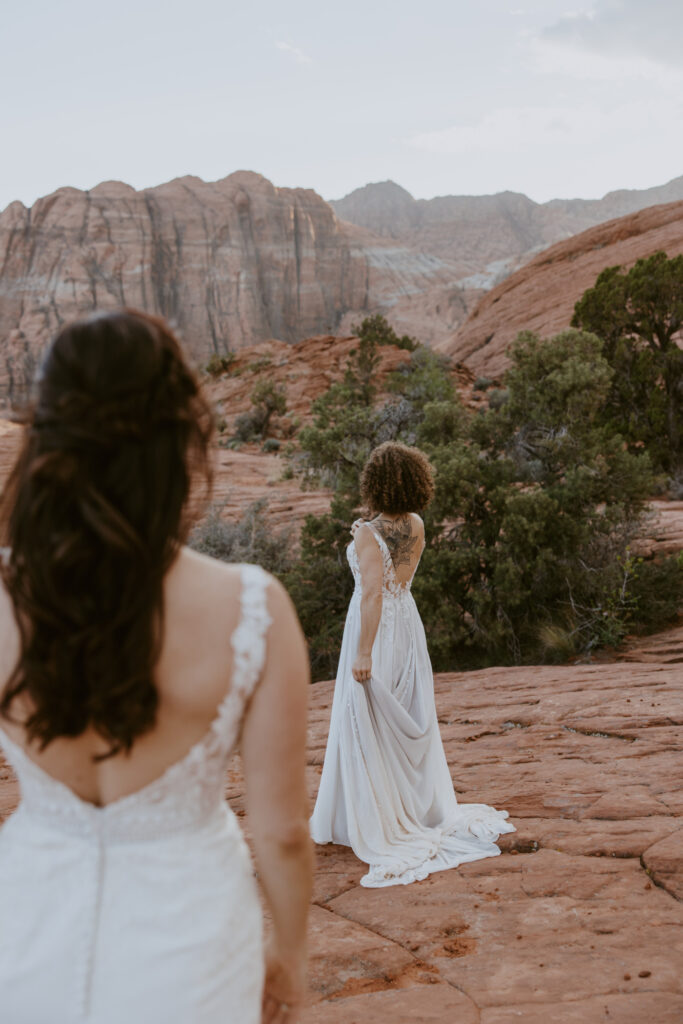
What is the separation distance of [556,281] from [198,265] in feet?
137

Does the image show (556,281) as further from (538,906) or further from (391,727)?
(538,906)

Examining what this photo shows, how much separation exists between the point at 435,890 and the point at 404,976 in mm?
707

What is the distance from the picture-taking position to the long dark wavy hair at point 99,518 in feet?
3.17

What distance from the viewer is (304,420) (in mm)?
24031

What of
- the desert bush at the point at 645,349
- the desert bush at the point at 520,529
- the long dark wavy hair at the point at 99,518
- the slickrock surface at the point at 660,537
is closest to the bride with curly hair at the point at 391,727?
the long dark wavy hair at the point at 99,518

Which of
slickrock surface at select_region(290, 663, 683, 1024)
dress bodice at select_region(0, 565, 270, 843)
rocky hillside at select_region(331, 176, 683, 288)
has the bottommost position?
slickrock surface at select_region(290, 663, 683, 1024)

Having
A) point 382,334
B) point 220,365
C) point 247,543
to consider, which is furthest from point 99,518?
point 220,365

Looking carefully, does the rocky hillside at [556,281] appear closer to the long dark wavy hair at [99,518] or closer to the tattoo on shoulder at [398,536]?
the tattoo on shoulder at [398,536]

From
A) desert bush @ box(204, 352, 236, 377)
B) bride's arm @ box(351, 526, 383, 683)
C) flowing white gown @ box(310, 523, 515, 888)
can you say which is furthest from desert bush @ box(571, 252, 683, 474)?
desert bush @ box(204, 352, 236, 377)

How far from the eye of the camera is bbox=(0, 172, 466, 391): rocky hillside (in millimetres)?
58812

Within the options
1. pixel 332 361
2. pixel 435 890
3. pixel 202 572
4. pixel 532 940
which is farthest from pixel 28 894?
pixel 332 361

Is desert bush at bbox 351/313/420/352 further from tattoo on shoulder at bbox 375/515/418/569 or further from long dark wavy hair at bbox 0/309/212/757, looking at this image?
long dark wavy hair at bbox 0/309/212/757

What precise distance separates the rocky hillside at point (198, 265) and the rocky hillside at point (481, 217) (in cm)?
1957

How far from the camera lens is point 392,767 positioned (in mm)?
3990
